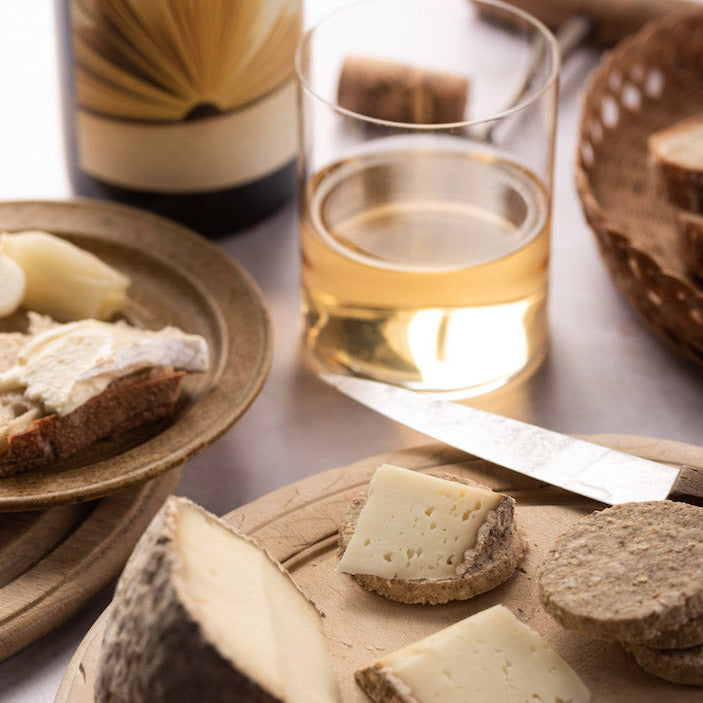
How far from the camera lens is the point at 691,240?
1201 millimetres

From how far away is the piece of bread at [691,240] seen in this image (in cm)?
119

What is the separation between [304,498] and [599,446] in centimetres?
26

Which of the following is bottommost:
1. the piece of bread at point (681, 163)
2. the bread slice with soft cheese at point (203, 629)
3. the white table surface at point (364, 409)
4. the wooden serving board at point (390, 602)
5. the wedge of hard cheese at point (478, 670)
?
the white table surface at point (364, 409)

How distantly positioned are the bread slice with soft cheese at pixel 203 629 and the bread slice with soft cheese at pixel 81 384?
238mm

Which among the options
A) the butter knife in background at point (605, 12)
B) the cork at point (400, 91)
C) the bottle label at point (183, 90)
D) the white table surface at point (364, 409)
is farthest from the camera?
the butter knife in background at point (605, 12)

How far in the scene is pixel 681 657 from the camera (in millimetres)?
787

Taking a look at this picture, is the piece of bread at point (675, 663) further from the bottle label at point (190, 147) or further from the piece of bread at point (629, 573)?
the bottle label at point (190, 147)

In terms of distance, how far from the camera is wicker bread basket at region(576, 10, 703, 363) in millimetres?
1142

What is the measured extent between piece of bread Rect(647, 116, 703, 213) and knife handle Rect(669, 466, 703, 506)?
443mm

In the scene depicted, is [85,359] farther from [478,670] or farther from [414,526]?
[478,670]

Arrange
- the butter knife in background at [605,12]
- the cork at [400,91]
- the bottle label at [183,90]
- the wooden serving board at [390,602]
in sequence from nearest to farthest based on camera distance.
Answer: the wooden serving board at [390,602]
the bottle label at [183,90]
the cork at [400,91]
the butter knife in background at [605,12]

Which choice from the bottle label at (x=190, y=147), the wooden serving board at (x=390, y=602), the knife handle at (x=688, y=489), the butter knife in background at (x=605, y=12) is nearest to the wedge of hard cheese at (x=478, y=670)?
the wooden serving board at (x=390, y=602)

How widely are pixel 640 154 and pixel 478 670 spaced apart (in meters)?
0.80

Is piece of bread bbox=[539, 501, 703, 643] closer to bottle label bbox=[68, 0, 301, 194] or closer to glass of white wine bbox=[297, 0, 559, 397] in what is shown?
glass of white wine bbox=[297, 0, 559, 397]
